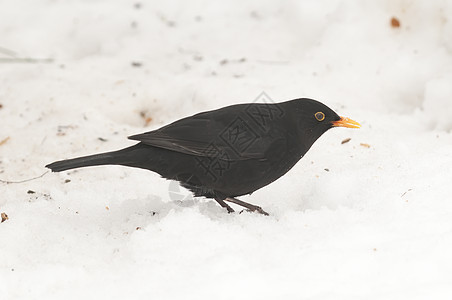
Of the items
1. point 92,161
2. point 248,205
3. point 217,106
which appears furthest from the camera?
point 217,106

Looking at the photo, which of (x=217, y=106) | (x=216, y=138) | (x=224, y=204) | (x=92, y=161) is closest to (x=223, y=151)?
(x=216, y=138)

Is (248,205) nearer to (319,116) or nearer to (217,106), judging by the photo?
(319,116)

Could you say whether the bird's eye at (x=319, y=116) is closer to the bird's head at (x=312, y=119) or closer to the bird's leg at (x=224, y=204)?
the bird's head at (x=312, y=119)

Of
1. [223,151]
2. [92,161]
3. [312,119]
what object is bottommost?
[92,161]

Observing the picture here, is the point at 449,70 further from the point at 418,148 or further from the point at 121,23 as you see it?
the point at 121,23

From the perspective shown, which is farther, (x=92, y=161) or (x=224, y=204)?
(x=224, y=204)

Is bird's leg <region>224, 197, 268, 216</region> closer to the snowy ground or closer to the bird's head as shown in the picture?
the snowy ground
